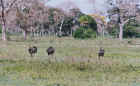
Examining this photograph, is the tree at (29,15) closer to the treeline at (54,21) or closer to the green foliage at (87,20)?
the treeline at (54,21)

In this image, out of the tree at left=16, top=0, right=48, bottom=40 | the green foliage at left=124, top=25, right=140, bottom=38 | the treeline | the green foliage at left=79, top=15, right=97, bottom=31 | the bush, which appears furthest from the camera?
the green foliage at left=79, top=15, right=97, bottom=31

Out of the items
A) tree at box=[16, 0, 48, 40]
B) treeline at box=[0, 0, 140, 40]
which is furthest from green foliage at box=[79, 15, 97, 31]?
tree at box=[16, 0, 48, 40]

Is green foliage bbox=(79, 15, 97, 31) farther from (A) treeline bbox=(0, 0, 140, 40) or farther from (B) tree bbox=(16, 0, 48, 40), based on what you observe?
(B) tree bbox=(16, 0, 48, 40)

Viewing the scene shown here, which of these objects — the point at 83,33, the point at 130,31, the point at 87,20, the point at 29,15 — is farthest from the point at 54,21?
the point at 29,15

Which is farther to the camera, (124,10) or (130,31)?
(130,31)

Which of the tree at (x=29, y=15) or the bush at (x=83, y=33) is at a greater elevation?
the tree at (x=29, y=15)

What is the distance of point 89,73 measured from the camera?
49.1ft

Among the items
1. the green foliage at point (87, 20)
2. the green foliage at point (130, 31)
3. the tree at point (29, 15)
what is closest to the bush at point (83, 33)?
the tree at point (29, 15)

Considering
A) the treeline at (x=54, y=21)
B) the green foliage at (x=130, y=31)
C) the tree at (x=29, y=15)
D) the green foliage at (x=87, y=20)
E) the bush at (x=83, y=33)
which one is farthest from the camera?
the green foliage at (x=87, y=20)

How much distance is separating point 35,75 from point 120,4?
2258 inches

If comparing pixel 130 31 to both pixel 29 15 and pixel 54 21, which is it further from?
pixel 29 15

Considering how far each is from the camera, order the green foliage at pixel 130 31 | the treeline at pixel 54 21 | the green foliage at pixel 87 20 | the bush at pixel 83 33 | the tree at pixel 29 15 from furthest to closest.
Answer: the green foliage at pixel 87 20 < the green foliage at pixel 130 31 < the bush at pixel 83 33 < the tree at pixel 29 15 < the treeline at pixel 54 21

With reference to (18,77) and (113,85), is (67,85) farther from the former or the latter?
(18,77)

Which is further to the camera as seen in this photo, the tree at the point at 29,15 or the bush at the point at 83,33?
the bush at the point at 83,33
